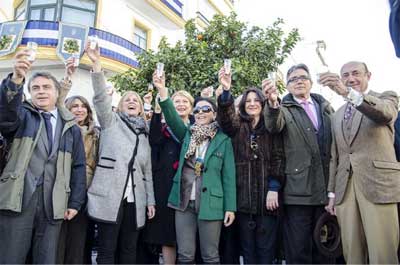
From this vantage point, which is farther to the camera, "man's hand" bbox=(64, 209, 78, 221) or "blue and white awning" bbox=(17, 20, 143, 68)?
"blue and white awning" bbox=(17, 20, 143, 68)

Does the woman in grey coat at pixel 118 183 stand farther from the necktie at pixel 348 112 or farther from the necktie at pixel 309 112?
the necktie at pixel 348 112

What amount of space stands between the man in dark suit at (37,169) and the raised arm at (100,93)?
33cm

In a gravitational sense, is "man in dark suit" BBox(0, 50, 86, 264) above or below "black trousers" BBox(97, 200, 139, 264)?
above

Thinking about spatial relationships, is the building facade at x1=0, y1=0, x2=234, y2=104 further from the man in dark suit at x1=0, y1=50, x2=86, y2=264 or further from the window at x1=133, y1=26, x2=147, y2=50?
the man in dark suit at x1=0, y1=50, x2=86, y2=264

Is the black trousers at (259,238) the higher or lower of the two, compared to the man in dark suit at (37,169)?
lower

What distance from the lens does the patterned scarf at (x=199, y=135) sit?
146 inches

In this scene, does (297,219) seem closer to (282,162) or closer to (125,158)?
Result: (282,162)

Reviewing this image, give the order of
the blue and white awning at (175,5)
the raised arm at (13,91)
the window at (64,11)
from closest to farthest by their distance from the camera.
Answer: the raised arm at (13,91) < the window at (64,11) < the blue and white awning at (175,5)

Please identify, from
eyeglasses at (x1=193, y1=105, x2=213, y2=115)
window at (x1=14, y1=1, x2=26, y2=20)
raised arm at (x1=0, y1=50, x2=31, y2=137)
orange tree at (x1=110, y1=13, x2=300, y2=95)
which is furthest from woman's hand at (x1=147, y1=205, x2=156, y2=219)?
window at (x1=14, y1=1, x2=26, y2=20)

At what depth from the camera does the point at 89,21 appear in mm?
13523

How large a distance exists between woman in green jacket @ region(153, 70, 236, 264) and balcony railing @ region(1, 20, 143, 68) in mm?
8652

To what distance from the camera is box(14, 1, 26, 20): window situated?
14018 mm

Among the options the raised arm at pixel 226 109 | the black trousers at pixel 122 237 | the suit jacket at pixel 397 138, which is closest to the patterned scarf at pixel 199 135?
the raised arm at pixel 226 109

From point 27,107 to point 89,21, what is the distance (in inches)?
451
